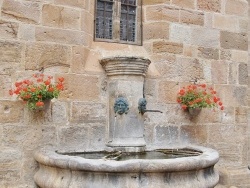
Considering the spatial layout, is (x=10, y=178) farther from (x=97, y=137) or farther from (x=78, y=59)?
(x=78, y=59)

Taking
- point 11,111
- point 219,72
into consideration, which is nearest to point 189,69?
point 219,72

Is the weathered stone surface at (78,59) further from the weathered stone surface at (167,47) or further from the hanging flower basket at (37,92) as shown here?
the weathered stone surface at (167,47)

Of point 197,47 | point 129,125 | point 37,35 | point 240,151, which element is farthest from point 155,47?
point 240,151

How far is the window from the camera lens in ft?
14.6

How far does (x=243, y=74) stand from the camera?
502 cm

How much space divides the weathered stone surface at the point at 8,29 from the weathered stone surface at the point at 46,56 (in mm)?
201

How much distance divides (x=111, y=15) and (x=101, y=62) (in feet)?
2.35

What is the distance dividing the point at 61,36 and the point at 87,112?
0.91m

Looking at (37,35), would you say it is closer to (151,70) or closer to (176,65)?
(151,70)

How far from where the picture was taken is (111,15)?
4520 millimetres

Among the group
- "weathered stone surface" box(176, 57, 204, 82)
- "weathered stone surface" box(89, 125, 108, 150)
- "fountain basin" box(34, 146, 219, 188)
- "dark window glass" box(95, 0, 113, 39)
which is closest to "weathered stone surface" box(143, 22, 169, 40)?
"weathered stone surface" box(176, 57, 204, 82)

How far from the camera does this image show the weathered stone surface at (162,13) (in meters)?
4.54

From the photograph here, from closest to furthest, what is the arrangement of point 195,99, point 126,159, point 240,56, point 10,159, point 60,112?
point 126,159 < point 10,159 < point 60,112 < point 195,99 < point 240,56

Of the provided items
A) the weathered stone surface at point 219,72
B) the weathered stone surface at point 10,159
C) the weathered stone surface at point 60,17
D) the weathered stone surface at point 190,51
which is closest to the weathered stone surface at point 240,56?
the weathered stone surface at point 219,72
